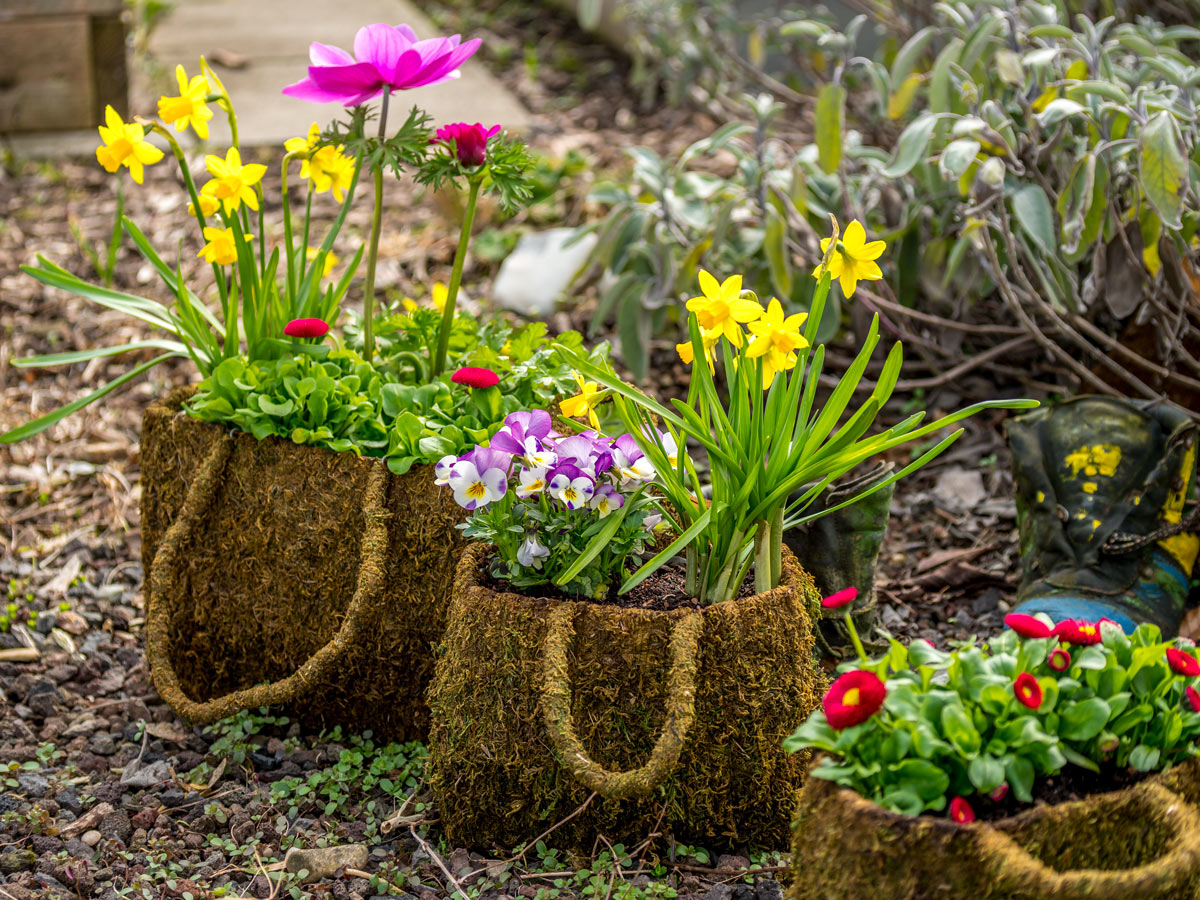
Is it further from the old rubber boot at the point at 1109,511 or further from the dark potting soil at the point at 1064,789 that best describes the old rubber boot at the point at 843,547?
the dark potting soil at the point at 1064,789

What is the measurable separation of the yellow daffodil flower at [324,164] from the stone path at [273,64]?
85.1 inches

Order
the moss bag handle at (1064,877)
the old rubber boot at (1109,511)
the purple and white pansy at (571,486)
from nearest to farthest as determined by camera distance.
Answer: the moss bag handle at (1064,877) → the purple and white pansy at (571,486) → the old rubber boot at (1109,511)

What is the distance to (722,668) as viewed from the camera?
4.73ft

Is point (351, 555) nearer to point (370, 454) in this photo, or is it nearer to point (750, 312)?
point (370, 454)

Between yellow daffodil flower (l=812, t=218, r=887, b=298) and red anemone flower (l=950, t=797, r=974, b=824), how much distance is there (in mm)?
610

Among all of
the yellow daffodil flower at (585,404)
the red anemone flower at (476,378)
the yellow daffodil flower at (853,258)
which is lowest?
the red anemone flower at (476,378)

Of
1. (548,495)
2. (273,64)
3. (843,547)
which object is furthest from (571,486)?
(273,64)

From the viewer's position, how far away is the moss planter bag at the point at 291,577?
1.70 meters

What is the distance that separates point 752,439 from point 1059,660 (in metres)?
0.44

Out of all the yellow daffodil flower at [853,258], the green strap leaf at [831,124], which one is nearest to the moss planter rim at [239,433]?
the yellow daffodil flower at [853,258]

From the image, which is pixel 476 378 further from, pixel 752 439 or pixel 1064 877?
pixel 1064 877

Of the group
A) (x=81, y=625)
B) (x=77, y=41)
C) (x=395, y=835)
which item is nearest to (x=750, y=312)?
(x=395, y=835)

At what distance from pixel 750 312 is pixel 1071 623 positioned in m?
0.49

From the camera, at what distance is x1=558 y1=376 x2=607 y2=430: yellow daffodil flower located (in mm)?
1510
